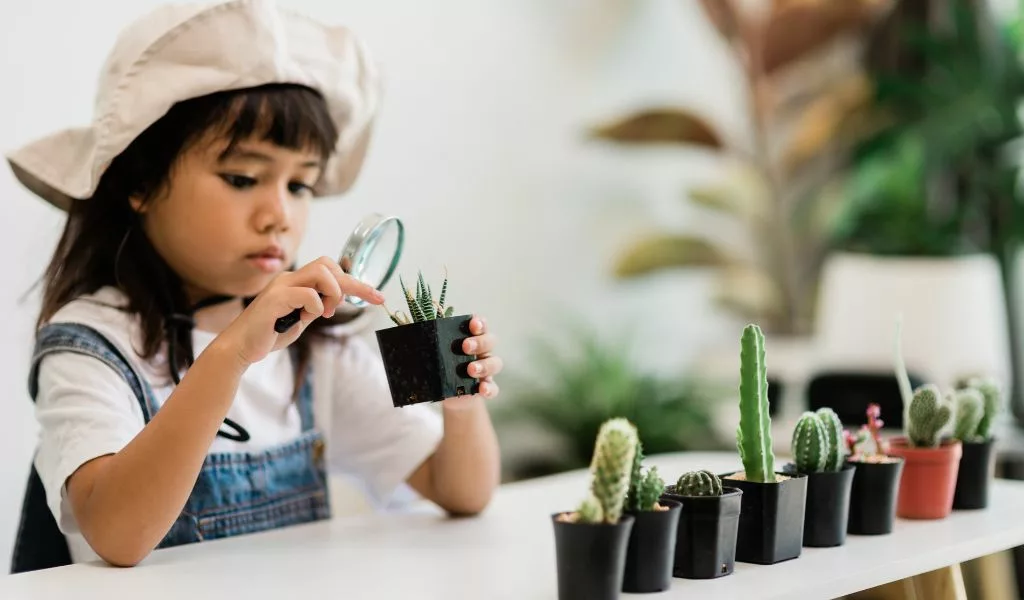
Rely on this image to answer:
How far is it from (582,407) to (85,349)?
1711 millimetres

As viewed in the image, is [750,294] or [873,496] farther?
[750,294]

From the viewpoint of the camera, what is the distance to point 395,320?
41.4 inches

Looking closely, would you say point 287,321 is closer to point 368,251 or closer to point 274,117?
point 368,251

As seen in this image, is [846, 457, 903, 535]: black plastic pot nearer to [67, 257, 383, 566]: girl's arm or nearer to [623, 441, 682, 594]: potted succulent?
[623, 441, 682, 594]: potted succulent

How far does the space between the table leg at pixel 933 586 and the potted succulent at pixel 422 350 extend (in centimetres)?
49

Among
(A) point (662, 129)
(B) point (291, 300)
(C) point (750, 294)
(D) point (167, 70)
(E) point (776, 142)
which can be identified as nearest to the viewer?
(B) point (291, 300)

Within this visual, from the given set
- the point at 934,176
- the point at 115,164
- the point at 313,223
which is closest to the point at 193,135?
the point at 115,164

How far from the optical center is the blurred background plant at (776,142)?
3.22 metres

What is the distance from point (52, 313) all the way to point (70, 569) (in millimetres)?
392

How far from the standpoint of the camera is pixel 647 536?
2.99 feet

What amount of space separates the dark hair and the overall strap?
0.05 metres

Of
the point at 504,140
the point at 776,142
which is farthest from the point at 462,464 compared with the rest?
the point at 776,142

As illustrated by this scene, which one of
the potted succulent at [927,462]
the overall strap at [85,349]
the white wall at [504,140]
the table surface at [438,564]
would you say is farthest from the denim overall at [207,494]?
the potted succulent at [927,462]

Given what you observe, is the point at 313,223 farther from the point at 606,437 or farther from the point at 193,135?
the point at 606,437
